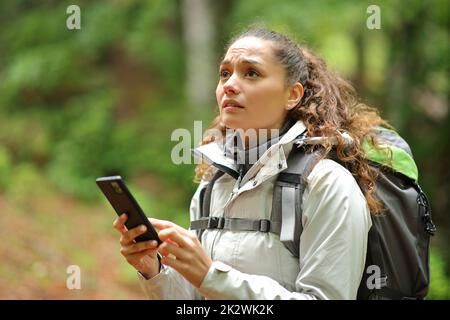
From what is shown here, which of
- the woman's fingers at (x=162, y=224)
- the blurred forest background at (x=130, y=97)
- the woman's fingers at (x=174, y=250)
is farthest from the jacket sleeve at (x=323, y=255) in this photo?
the blurred forest background at (x=130, y=97)

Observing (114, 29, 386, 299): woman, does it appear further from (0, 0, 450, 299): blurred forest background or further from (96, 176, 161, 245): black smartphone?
(0, 0, 450, 299): blurred forest background

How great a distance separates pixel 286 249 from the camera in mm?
2609

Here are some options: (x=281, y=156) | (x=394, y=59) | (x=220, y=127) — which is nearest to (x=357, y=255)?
(x=281, y=156)

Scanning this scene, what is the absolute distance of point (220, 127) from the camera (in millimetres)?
3312

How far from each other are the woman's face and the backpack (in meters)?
0.25

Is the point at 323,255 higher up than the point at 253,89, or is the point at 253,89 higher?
the point at 253,89

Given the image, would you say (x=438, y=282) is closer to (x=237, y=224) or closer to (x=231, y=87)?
(x=237, y=224)

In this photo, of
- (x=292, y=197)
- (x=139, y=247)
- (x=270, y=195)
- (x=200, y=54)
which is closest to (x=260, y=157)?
(x=270, y=195)

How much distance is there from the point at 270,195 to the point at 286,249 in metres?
0.27

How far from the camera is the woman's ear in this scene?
2.94 meters

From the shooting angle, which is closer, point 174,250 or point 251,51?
point 174,250

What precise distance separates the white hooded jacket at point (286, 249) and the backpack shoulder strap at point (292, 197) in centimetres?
3

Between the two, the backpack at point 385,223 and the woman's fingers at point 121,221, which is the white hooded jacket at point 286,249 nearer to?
the backpack at point 385,223

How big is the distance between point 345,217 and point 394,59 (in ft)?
27.1
